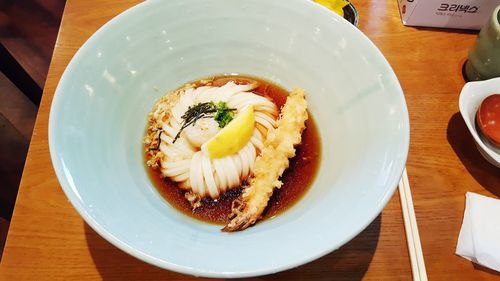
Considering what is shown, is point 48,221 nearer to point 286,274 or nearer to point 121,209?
point 121,209

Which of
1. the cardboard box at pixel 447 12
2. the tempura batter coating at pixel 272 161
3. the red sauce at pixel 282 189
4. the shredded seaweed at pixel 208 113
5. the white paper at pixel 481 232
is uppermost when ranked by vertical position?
the cardboard box at pixel 447 12

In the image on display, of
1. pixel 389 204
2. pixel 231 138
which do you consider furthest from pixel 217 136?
pixel 389 204

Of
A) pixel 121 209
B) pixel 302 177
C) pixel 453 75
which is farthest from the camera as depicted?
pixel 453 75

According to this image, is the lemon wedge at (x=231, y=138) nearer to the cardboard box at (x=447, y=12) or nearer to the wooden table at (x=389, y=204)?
the wooden table at (x=389, y=204)

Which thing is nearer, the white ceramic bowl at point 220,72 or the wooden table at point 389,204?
the white ceramic bowl at point 220,72

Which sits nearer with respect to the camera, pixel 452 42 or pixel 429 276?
pixel 429 276

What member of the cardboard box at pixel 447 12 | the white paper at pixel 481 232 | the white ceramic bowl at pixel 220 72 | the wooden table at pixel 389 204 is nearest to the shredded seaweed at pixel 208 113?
the white ceramic bowl at pixel 220 72

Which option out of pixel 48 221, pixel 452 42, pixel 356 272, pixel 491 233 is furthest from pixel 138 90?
pixel 452 42
